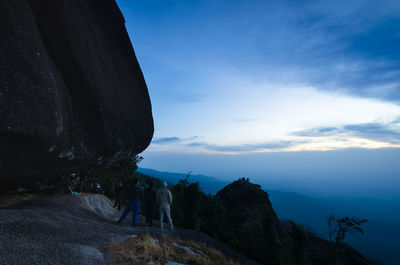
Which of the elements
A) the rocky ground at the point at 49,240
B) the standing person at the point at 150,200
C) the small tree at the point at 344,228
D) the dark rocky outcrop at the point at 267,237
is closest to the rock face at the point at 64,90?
the rocky ground at the point at 49,240

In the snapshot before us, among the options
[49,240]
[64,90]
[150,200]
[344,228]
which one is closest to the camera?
[49,240]

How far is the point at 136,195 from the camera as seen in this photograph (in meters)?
9.79

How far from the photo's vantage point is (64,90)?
820 centimetres

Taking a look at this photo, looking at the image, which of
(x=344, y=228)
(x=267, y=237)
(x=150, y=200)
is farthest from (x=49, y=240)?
(x=344, y=228)

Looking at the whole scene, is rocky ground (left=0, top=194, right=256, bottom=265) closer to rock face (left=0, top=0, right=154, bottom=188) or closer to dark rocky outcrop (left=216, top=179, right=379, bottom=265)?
rock face (left=0, top=0, right=154, bottom=188)

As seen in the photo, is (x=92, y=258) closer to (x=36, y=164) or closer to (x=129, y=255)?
(x=129, y=255)

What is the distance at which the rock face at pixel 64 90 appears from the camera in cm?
601

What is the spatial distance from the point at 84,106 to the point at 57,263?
5.96 meters

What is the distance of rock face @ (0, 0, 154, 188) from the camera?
6008 mm

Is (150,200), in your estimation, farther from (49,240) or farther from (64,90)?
(64,90)

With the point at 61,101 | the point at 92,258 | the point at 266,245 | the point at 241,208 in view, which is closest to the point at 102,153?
the point at 61,101

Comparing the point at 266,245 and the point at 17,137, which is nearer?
the point at 17,137

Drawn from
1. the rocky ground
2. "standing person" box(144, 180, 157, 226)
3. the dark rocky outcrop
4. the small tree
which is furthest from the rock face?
the small tree

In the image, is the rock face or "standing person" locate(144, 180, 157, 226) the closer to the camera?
the rock face
